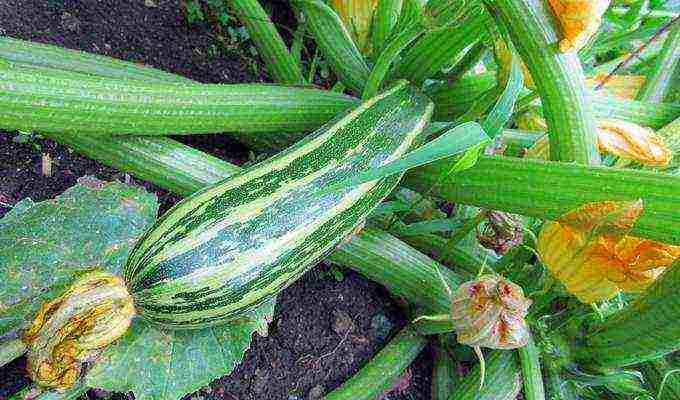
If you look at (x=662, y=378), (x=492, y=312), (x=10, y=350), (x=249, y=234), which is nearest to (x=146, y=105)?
(x=249, y=234)

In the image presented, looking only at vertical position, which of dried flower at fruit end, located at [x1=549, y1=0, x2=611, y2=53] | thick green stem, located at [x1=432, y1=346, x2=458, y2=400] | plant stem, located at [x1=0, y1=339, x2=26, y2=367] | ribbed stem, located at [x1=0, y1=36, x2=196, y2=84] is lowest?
thick green stem, located at [x1=432, y1=346, x2=458, y2=400]

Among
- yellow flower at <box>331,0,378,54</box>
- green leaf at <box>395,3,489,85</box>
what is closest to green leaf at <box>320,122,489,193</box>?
green leaf at <box>395,3,489,85</box>

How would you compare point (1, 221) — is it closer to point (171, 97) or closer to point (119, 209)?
point (119, 209)

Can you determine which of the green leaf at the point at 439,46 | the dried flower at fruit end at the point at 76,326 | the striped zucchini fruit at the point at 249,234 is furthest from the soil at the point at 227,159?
the green leaf at the point at 439,46

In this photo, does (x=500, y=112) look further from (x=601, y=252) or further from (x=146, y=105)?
(x=146, y=105)

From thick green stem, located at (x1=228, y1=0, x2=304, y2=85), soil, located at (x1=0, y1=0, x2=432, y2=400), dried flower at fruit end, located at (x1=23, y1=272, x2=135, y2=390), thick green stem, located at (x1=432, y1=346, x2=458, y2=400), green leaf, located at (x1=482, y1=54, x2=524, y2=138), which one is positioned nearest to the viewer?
dried flower at fruit end, located at (x1=23, y1=272, x2=135, y2=390)

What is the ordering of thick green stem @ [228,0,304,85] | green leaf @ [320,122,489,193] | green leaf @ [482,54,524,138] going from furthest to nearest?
thick green stem @ [228,0,304,85], green leaf @ [482,54,524,138], green leaf @ [320,122,489,193]

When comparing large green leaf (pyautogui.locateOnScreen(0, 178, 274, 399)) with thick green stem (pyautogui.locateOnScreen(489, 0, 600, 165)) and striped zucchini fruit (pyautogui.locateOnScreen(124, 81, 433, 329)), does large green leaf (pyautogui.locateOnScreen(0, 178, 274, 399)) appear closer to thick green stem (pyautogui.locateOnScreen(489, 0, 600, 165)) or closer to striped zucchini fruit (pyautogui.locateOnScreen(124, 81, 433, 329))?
striped zucchini fruit (pyautogui.locateOnScreen(124, 81, 433, 329))
